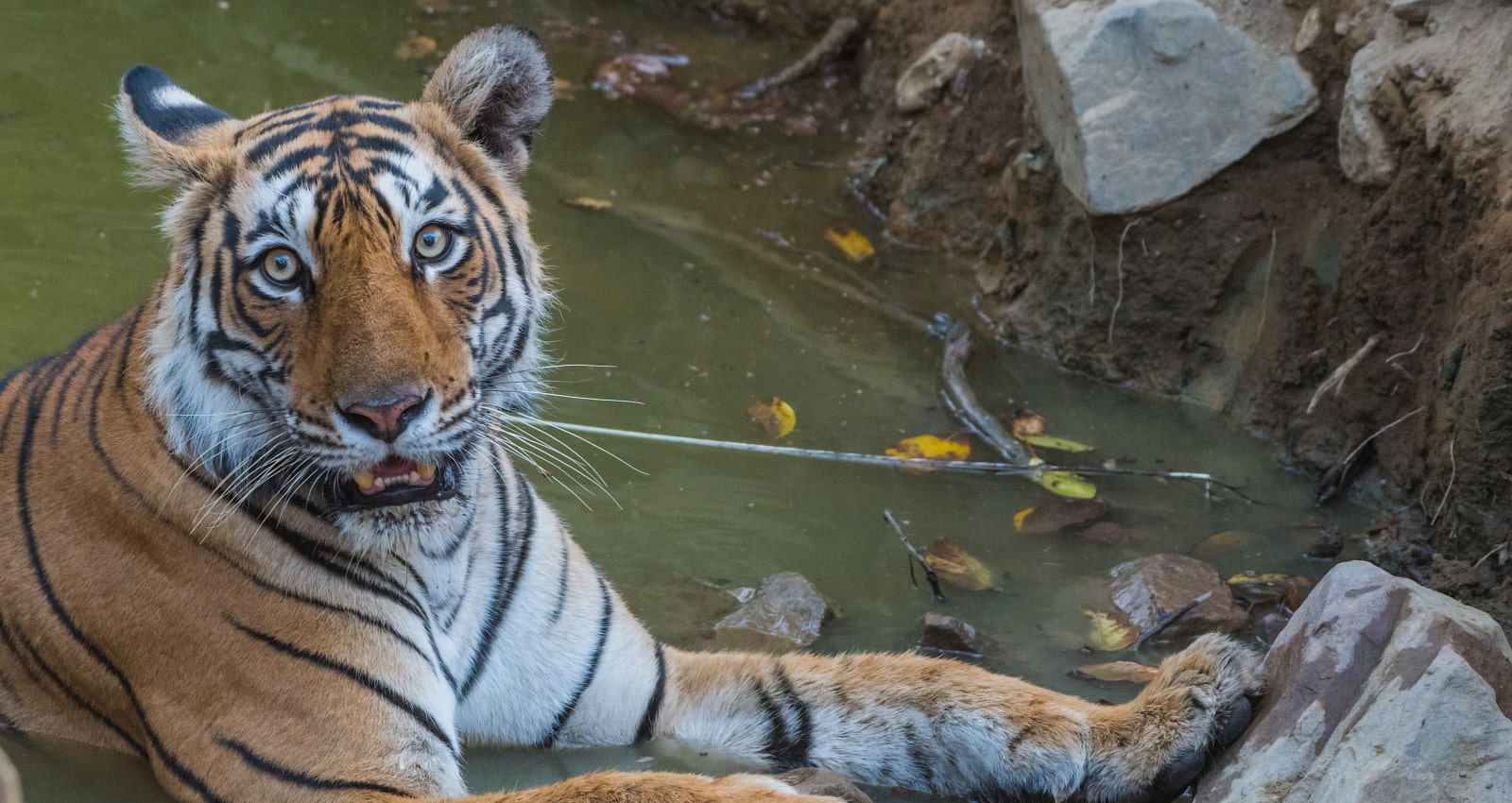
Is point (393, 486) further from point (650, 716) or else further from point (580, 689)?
point (650, 716)

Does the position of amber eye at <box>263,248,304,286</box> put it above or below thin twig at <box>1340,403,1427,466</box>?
above

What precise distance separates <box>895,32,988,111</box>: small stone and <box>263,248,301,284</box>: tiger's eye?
383 centimetres

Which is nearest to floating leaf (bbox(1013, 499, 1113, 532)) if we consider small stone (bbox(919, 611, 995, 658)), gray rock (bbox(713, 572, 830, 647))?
small stone (bbox(919, 611, 995, 658))

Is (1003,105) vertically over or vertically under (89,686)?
over

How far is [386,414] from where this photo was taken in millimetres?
2400

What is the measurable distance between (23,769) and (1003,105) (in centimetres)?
430

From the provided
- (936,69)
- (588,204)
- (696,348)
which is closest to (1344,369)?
(696,348)

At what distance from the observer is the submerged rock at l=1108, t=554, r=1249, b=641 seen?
11.5ft

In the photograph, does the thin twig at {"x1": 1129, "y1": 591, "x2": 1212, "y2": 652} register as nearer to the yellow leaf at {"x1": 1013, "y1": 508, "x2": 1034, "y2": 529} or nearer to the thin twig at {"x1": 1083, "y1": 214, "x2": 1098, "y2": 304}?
the yellow leaf at {"x1": 1013, "y1": 508, "x2": 1034, "y2": 529}

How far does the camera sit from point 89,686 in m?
2.84

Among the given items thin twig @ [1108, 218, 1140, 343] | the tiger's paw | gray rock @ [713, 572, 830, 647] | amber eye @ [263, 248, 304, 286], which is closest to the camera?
amber eye @ [263, 248, 304, 286]

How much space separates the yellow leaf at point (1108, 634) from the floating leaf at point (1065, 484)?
62 cm

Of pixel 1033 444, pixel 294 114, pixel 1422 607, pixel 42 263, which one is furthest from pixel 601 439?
pixel 1422 607

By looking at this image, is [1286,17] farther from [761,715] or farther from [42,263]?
[42,263]
